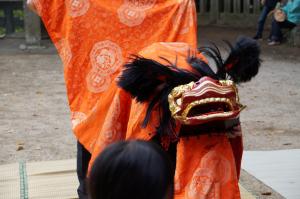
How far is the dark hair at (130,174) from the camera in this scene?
1.69 m

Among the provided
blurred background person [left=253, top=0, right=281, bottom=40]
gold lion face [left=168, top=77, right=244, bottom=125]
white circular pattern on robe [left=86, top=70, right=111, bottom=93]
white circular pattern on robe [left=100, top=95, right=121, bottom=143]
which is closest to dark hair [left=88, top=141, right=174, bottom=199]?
gold lion face [left=168, top=77, right=244, bottom=125]

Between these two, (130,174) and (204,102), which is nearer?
(130,174)

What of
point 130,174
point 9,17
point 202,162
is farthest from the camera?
point 9,17

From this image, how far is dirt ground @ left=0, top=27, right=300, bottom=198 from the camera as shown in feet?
17.9

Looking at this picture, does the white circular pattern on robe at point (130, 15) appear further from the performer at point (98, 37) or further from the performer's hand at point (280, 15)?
the performer's hand at point (280, 15)

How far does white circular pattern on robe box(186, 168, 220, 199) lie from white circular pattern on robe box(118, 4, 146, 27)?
1.07 metres

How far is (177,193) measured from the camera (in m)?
2.71

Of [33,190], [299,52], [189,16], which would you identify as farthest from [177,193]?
[299,52]

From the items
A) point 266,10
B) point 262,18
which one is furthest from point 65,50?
point 266,10

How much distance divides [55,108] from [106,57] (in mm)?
3480

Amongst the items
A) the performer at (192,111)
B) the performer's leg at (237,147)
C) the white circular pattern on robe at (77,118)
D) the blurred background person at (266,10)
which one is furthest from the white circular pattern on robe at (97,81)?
the blurred background person at (266,10)

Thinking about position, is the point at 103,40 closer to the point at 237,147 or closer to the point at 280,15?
the point at 237,147

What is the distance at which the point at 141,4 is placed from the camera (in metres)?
3.48

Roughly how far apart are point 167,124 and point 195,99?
23 cm
